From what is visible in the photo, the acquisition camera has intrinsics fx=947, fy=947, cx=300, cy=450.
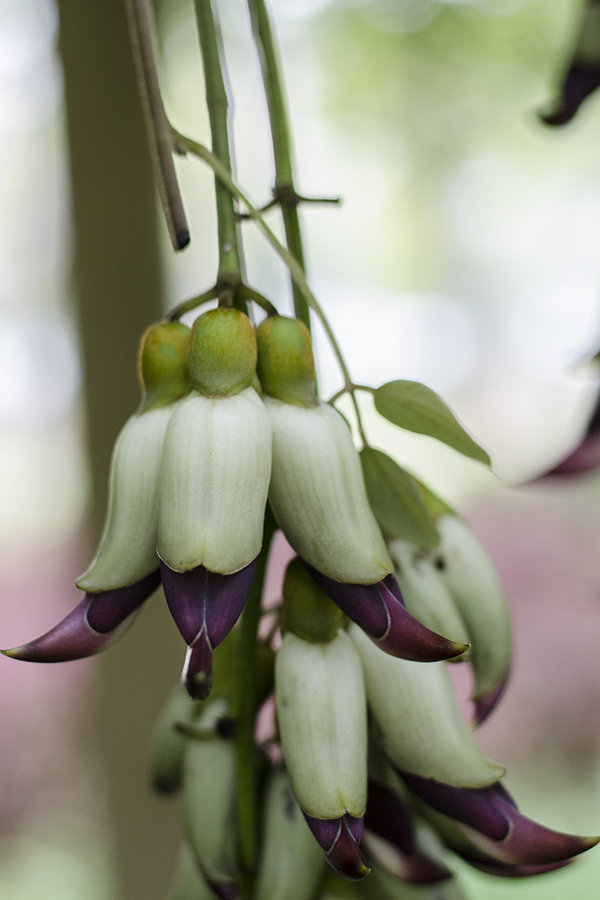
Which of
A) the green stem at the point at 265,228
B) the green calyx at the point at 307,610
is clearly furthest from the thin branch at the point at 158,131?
the green calyx at the point at 307,610

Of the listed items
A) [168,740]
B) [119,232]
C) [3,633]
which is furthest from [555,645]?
[168,740]

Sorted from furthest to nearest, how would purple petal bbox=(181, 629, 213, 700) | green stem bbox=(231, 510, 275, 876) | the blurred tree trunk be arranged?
the blurred tree trunk
green stem bbox=(231, 510, 275, 876)
purple petal bbox=(181, 629, 213, 700)

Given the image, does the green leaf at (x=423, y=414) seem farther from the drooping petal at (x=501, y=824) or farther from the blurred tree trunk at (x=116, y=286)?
the blurred tree trunk at (x=116, y=286)

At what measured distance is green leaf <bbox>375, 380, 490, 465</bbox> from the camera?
31 cm

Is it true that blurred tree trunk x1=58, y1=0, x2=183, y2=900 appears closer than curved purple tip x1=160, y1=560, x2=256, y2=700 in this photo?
No

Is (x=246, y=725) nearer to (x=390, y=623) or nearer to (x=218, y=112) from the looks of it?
(x=390, y=623)

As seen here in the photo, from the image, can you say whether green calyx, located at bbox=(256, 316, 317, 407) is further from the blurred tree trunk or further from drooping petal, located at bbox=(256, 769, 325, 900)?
the blurred tree trunk

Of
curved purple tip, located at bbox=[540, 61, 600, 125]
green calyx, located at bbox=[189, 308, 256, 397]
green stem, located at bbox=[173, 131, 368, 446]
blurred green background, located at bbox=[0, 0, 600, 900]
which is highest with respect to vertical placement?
curved purple tip, located at bbox=[540, 61, 600, 125]

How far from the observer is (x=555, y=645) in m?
2.65

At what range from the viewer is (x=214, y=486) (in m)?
0.27

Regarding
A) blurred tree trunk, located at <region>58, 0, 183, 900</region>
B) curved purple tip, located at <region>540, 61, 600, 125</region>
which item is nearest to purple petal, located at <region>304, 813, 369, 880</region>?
curved purple tip, located at <region>540, 61, 600, 125</region>

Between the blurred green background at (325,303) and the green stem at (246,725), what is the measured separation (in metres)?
0.11

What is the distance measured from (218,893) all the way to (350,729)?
11 cm

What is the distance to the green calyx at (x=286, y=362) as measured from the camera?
11.8 inches
